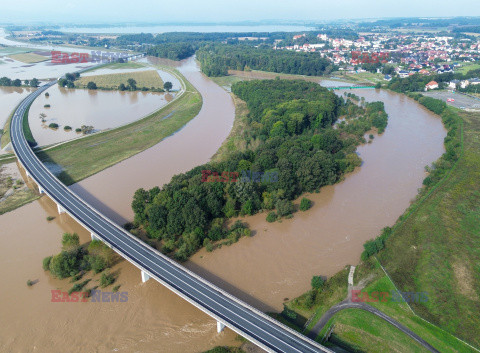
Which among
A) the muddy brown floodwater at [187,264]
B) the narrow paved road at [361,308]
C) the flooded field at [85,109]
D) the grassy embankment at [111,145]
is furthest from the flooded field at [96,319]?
the flooded field at [85,109]

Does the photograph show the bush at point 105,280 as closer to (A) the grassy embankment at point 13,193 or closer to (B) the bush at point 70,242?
(B) the bush at point 70,242

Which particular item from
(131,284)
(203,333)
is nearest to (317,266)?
(203,333)

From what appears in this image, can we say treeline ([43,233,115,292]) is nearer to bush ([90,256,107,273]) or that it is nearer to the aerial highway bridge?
bush ([90,256,107,273])

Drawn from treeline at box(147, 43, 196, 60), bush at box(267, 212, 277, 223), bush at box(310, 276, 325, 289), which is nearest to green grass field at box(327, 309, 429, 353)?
bush at box(310, 276, 325, 289)

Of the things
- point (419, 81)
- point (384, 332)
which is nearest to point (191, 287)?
point (384, 332)

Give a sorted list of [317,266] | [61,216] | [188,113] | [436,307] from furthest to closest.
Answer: [188,113] < [61,216] < [317,266] < [436,307]

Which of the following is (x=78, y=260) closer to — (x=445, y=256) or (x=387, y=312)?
(x=387, y=312)

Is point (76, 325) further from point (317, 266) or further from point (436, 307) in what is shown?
point (436, 307)
